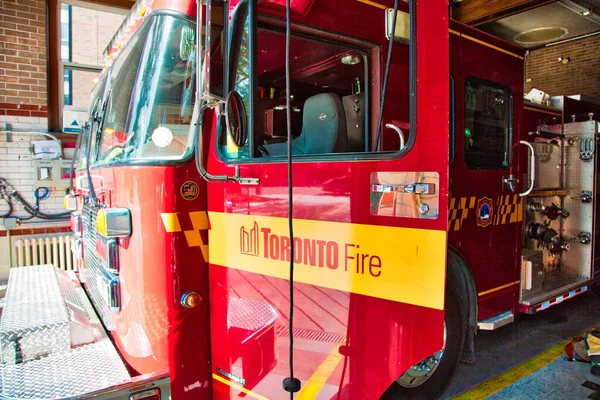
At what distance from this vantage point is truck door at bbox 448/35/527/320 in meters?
3.14

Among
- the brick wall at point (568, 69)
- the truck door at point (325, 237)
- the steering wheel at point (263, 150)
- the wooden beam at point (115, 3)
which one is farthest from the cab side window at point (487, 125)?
the brick wall at point (568, 69)

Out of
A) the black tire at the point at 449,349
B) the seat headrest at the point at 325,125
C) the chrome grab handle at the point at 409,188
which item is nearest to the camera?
the chrome grab handle at the point at 409,188

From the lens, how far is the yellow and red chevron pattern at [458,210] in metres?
3.03

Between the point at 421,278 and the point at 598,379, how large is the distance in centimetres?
272

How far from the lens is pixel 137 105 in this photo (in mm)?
2061

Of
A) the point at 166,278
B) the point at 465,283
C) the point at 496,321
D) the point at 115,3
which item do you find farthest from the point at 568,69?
the point at 166,278

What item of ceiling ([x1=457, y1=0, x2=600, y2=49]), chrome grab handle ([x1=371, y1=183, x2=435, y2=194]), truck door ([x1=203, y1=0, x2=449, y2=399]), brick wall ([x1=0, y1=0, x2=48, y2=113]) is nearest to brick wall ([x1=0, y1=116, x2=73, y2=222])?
brick wall ([x1=0, y1=0, x2=48, y2=113])

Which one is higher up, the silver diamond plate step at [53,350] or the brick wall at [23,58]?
the brick wall at [23,58]

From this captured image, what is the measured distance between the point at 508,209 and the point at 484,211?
0.38 m

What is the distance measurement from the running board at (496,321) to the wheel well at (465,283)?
0.28 meters

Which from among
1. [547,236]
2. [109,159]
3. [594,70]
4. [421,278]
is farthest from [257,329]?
[594,70]

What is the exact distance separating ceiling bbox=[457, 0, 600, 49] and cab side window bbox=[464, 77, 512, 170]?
3.69 metres

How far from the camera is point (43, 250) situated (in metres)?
5.98

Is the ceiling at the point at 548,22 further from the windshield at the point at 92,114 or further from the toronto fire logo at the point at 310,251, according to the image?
the toronto fire logo at the point at 310,251
